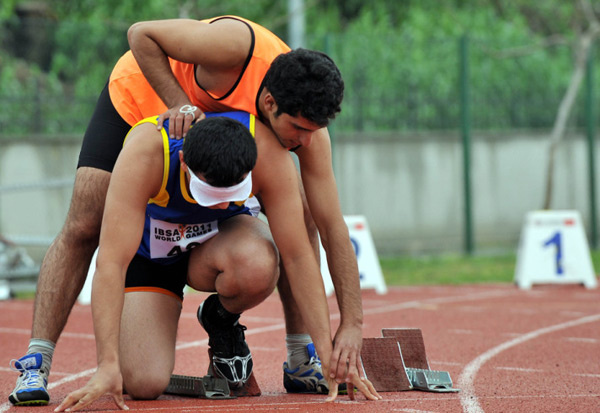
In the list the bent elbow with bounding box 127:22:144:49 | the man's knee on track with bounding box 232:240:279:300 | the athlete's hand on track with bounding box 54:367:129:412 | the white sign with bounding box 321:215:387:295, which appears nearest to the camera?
the athlete's hand on track with bounding box 54:367:129:412

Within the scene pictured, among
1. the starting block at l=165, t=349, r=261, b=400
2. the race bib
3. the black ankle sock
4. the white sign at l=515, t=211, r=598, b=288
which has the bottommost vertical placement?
the white sign at l=515, t=211, r=598, b=288

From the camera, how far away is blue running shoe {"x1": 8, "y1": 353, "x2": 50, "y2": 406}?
3.85m

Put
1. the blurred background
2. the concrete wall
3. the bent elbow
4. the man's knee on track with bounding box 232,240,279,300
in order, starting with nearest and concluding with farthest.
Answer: the man's knee on track with bounding box 232,240,279,300, the bent elbow, the blurred background, the concrete wall

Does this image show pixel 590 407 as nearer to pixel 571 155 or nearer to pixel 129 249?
pixel 129 249

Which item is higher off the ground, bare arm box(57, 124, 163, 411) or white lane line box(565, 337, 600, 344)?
bare arm box(57, 124, 163, 411)

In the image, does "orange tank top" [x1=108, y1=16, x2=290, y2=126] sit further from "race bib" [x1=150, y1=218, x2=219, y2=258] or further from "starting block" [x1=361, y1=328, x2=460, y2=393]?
"starting block" [x1=361, y1=328, x2=460, y2=393]

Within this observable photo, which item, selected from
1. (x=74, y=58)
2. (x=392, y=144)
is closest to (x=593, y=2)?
(x=392, y=144)

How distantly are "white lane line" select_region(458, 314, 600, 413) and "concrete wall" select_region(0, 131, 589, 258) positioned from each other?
15.8ft

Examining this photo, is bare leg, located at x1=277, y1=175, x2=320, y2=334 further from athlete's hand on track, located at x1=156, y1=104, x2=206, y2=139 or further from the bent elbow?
the bent elbow

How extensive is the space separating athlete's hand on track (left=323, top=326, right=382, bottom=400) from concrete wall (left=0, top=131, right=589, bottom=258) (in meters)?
7.71

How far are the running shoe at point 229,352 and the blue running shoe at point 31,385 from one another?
2.48ft

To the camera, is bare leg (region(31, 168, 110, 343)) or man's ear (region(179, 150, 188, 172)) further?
bare leg (region(31, 168, 110, 343))

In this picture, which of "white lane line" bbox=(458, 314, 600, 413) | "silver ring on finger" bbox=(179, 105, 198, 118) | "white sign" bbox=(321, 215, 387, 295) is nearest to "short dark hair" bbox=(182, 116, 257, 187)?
"silver ring on finger" bbox=(179, 105, 198, 118)

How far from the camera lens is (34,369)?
157 inches
